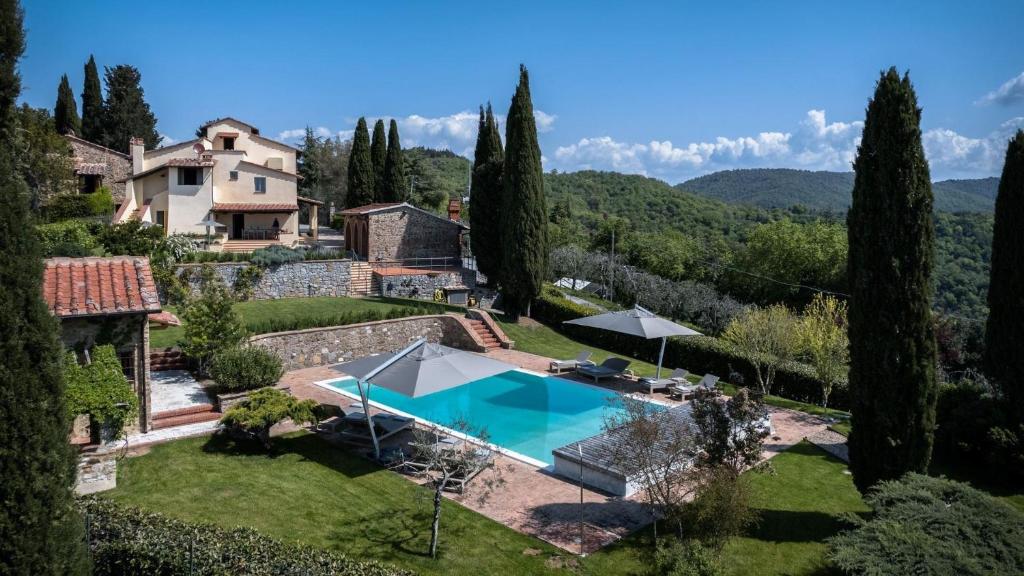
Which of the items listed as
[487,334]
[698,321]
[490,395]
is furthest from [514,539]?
[698,321]

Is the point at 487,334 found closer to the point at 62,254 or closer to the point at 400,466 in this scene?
the point at 400,466

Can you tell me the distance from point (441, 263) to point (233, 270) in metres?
12.1

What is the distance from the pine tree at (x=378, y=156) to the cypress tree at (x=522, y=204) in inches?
845

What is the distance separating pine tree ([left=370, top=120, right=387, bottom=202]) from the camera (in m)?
48.3

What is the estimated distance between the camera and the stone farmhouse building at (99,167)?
42406 mm

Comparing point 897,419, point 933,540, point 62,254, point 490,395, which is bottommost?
point 490,395

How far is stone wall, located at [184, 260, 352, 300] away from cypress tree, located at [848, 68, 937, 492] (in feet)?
81.0

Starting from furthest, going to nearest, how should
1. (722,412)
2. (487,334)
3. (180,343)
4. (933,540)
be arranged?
(487,334) → (180,343) → (722,412) → (933,540)

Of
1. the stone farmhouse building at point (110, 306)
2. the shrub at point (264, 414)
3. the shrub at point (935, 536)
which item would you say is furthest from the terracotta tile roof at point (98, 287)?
the shrub at point (935, 536)

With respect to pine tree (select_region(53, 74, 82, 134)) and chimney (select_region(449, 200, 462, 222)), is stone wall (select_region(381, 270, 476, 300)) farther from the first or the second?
pine tree (select_region(53, 74, 82, 134))

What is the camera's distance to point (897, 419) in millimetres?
10922

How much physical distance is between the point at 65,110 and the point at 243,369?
52.0 meters

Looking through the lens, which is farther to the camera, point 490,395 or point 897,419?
point 490,395

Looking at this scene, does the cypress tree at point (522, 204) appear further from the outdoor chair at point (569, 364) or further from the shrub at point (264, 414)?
the shrub at point (264, 414)
